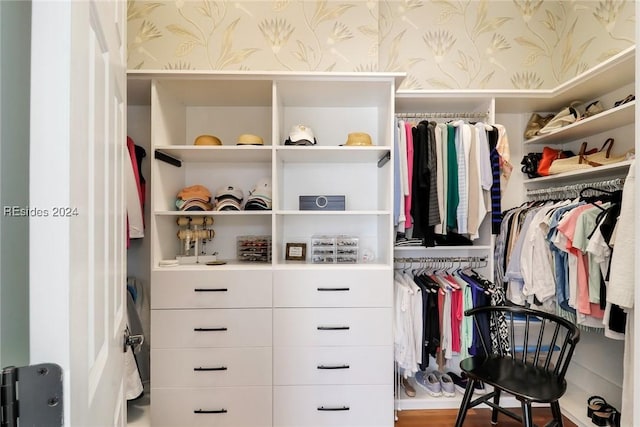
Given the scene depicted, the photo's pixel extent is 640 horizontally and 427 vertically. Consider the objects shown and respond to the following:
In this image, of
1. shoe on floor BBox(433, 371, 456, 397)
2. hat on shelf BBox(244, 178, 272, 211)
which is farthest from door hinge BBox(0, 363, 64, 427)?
shoe on floor BBox(433, 371, 456, 397)

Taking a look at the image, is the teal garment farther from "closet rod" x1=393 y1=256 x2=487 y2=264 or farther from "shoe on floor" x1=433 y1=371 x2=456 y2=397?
"shoe on floor" x1=433 y1=371 x2=456 y2=397

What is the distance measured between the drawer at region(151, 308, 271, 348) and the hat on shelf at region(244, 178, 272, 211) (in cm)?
60

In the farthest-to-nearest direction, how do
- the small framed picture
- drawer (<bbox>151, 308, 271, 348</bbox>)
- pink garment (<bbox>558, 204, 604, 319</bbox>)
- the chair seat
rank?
1. the small framed picture
2. drawer (<bbox>151, 308, 271, 348</bbox>)
3. pink garment (<bbox>558, 204, 604, 319</bbox>)
4. the chair seat

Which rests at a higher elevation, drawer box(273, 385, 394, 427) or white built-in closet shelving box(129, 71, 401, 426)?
white built-in closet shelving box(129, 71, 401, 426)

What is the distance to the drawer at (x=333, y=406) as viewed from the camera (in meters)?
1.80

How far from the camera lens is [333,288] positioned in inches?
71.4

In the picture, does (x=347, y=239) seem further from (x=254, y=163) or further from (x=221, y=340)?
(x=221, y=340)

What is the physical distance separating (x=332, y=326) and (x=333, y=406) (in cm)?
45

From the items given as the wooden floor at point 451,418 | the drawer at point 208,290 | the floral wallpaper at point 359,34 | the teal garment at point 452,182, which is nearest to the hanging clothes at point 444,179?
the teal garment at point 452,182

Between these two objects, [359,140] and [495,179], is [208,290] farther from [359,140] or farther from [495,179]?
[495,179]

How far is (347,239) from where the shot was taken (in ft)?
7.14

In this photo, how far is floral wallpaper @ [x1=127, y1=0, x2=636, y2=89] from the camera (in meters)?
2.16

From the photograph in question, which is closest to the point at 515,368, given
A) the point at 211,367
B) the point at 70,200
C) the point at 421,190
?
the point at 421,190

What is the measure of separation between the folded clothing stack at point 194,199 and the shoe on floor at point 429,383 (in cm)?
188
